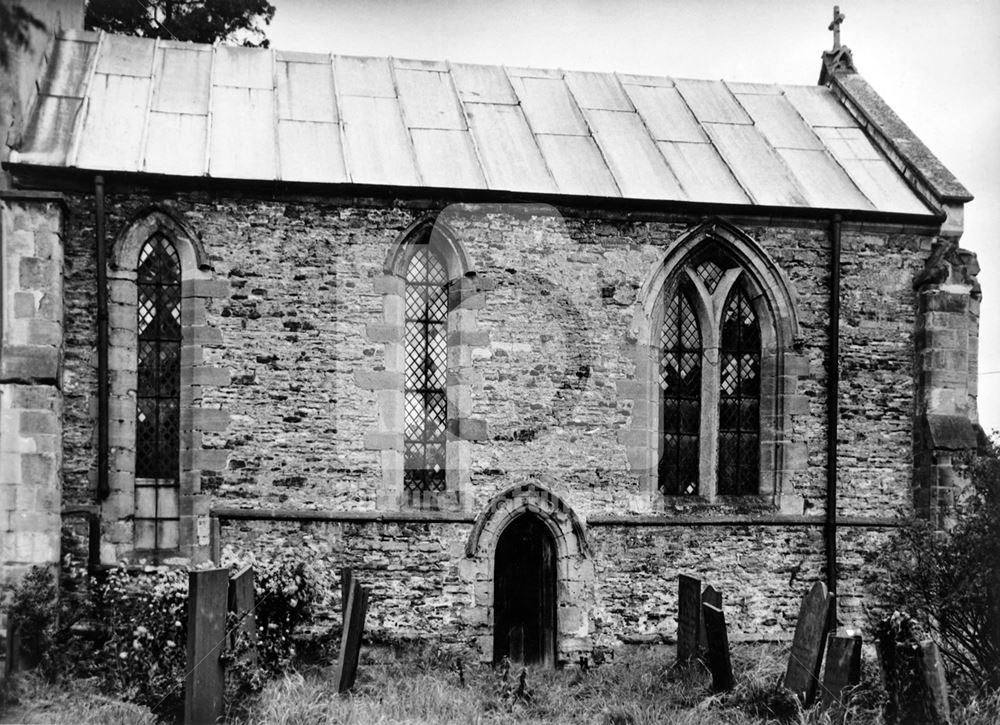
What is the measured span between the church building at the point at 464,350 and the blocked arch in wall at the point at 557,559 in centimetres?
4

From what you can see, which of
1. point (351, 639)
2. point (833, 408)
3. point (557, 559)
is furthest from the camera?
point (833, 408)

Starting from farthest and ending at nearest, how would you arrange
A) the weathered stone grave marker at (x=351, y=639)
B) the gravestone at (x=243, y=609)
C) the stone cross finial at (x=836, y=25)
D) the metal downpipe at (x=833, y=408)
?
1. the stone cross finial at (x=836, y=25)
2. the metal downpipe at (x=833, y=408)
3. the weathered stone grave marker at (x=351, y=639)
4. the gravestone at (x=243, y=609)

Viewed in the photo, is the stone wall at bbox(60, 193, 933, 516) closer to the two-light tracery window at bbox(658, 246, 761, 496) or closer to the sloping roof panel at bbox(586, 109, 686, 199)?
the sloping roof panel at bbox(586, 109, 686, 199)

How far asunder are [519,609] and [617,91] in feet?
25.2

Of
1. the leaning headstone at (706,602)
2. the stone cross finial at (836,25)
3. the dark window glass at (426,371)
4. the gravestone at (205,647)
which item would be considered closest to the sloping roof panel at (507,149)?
the dark window glass at (426,371)

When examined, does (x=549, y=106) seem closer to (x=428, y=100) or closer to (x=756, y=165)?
(x=428, y=100)

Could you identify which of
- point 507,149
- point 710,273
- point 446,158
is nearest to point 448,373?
point 446,158

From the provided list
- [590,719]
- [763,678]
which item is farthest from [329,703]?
[763,678]

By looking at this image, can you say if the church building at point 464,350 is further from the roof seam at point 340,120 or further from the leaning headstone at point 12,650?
the leaning headstone at point 12,650

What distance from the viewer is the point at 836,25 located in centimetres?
1617

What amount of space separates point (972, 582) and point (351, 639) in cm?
606

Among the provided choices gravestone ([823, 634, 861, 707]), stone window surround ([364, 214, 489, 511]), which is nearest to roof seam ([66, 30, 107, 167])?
stone window surround ([364, 214, 489, 511])

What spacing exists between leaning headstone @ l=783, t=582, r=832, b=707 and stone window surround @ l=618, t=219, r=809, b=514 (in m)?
3.68

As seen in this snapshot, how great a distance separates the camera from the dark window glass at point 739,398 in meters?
13.5
